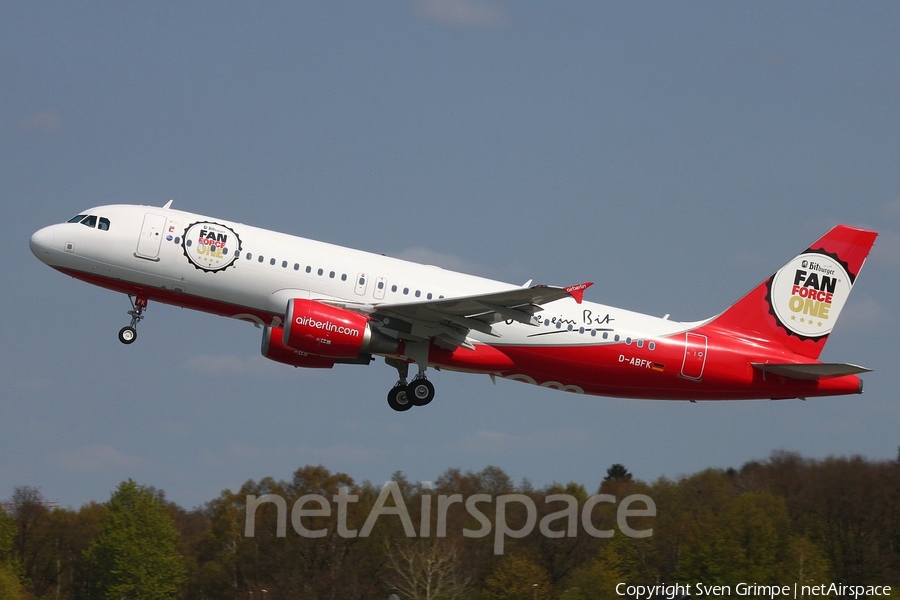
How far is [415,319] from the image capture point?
1366 inches

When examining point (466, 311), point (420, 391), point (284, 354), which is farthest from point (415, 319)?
point (284, 354)

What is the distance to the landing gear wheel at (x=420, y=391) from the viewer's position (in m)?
36.4

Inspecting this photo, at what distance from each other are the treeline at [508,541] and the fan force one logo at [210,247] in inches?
916

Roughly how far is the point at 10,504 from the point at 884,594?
166 ft

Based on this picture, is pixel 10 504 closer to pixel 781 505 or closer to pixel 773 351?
pixel 781 505

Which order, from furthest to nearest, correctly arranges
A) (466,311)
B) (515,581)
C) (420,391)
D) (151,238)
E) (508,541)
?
(508,541)
(515,581)
(420,391)
(151,238)
(466,311)

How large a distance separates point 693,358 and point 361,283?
1060 cm

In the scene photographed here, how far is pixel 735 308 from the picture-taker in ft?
126

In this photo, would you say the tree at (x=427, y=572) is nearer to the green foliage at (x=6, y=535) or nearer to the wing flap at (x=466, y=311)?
the wing flap at (x=466, y=311)

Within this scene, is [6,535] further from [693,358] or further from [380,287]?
[693,358]

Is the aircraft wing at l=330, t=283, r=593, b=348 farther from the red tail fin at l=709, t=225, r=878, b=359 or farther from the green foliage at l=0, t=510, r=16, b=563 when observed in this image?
the green foliage at l=0, t=510, r=16, b=563

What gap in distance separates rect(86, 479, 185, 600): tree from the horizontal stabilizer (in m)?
42.0

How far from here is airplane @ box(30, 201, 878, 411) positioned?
34219mm

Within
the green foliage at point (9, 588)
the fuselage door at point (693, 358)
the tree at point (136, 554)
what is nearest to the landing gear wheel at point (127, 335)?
the fuselage door at point (693, 358)
